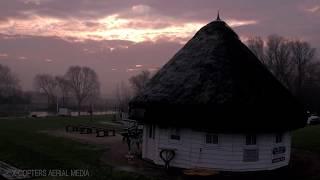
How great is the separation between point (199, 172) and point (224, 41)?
7.50m

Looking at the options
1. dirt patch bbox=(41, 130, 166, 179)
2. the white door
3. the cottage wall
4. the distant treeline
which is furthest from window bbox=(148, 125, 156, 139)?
the distant treeline

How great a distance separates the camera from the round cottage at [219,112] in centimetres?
1884

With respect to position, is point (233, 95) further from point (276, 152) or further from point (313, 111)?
point (313, 111)

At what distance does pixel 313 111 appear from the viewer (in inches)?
2628

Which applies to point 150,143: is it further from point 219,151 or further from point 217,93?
point 217,93

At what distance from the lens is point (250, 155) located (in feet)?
63.3

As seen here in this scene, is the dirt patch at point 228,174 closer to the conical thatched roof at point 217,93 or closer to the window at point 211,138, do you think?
the window at point 211,138

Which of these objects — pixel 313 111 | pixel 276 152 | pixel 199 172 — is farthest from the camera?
pixel 313 111

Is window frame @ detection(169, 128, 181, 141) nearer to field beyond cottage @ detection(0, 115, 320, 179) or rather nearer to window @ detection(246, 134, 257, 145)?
field beyond cottage @ detection(0, 115, 320, 179)

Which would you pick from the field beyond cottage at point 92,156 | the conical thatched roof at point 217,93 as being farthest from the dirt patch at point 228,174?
the conical thatched roof at point 217,93

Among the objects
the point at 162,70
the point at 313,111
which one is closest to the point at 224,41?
the point at 162,70

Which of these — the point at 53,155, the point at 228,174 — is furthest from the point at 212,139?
the point at 53,155

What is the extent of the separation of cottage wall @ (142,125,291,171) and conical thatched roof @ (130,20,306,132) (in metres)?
0.62

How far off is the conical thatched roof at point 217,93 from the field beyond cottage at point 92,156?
2202 mm
